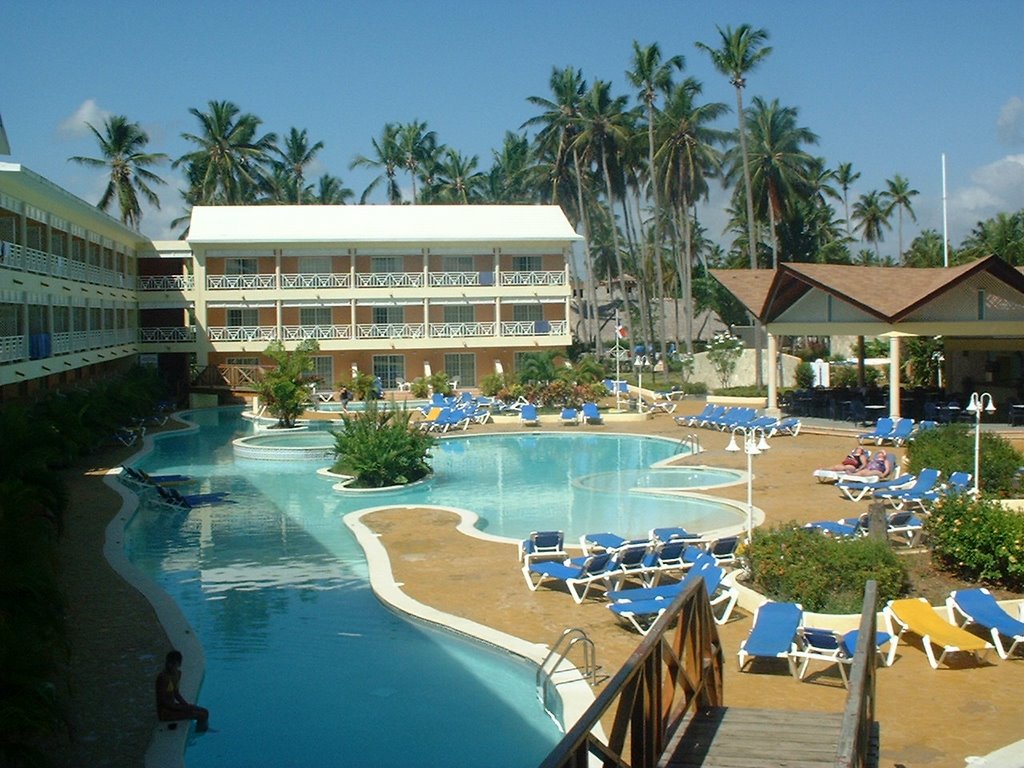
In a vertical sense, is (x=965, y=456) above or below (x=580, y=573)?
above

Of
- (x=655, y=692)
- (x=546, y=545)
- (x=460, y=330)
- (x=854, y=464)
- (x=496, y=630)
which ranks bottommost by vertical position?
(x=496, y=630)

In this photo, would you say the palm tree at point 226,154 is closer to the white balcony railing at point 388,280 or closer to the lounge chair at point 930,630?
the white balcony railing at point 388,280

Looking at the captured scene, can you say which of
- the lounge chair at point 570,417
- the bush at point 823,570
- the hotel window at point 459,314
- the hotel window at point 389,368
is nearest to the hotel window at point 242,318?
the hotel window at point 389,368

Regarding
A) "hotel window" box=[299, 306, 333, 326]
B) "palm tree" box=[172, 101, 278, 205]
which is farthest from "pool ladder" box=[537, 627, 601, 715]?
"palm tree" box=[172, 101, 278, 205]

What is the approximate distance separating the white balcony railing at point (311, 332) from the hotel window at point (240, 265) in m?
3.15

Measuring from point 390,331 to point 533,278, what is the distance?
22.3 ft

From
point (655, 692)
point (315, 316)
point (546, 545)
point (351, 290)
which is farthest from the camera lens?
point (315, 316)

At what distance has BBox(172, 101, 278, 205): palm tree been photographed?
2243 inches

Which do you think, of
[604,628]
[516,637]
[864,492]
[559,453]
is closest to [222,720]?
[516,637]

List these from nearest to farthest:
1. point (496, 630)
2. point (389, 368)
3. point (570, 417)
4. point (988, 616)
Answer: point (988, 616)
point (496, 630)
point (570, 417)
point (389, 368)

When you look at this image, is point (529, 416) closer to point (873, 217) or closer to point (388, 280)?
point (388, 280)

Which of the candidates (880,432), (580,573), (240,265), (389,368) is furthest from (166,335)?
(580,573)

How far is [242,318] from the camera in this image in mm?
45531

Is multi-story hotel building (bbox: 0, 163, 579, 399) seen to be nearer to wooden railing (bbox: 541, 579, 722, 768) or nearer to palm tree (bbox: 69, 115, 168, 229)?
palm tree (bbox: 69, 115, 168, 229)
